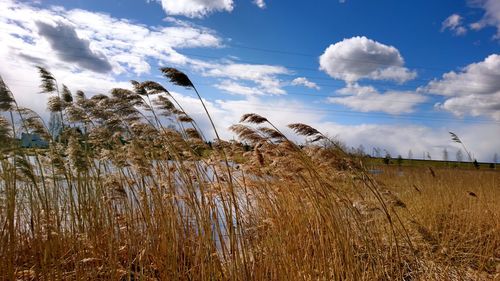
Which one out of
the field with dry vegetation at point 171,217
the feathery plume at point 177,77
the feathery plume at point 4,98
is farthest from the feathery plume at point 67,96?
the feathery plume at point 177,77

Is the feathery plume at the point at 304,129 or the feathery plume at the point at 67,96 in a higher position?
the feathery plume at the point at 67,96

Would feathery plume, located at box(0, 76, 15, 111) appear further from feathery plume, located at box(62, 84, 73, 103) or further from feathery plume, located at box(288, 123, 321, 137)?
feathery plume, located at box(288, 123, 321, 137)

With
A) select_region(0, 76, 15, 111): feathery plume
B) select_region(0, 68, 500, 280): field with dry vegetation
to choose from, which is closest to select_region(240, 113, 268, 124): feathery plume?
select_region(0, 68, 500, 280): field with dry vegetation

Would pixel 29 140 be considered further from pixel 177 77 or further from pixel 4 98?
pixel 177 77

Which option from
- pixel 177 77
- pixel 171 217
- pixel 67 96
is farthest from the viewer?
A: pixel 67 96

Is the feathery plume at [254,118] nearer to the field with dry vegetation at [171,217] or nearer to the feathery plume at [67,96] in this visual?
the field with dry vegetation at [171,217]

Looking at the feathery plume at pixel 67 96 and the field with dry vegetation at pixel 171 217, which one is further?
the feathery plume at pixel 67 96

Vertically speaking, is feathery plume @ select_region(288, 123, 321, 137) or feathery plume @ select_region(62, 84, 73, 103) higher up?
feathery plume @ select_region(62, 84, 73, 103)

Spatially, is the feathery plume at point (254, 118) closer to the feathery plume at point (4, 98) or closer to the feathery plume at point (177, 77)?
the feathery plume at point (177, 77)

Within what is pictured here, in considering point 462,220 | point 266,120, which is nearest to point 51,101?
point 266,120

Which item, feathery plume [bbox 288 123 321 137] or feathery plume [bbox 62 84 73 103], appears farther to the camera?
feathery plume [bbox 62 84 73 103]

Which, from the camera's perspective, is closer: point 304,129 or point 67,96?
point 304,129

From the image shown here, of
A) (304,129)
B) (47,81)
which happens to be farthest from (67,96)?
(304,129)

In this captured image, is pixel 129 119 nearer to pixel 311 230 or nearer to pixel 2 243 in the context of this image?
pixel 2 243
